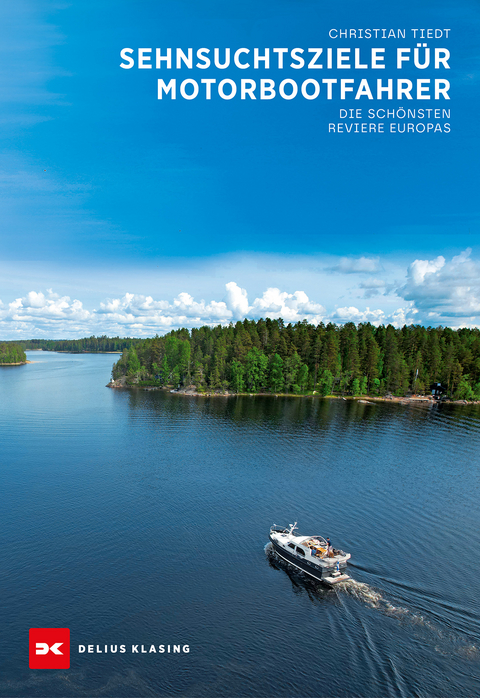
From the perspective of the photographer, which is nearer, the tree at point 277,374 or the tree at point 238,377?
the tree at point 277,374

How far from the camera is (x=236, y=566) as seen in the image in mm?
46906

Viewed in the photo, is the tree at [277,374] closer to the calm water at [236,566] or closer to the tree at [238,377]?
the tree at [238,377]

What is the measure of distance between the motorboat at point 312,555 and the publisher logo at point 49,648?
24.9m

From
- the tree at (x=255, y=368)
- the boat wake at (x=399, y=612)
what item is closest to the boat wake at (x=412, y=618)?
the boat wake at (x=399, y=612)

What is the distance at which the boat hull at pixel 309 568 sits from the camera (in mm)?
43562

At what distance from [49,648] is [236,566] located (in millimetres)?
20476

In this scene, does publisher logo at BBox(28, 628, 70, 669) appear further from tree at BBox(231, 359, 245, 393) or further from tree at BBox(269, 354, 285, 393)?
tree at BBox(269, 354, 285, 393)

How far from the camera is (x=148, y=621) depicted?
123 feet

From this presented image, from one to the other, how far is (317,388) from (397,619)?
164 metres

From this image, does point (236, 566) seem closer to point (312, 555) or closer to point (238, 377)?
point (312, 555)

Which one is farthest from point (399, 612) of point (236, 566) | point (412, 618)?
point (236, 566)

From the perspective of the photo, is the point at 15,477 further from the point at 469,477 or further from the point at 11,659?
the point at 469,477

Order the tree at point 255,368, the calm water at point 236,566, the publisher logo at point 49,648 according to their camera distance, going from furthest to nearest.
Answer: the tree at point 255,368 < the publisher logo at point 49,648 < the calm water at point 236,566

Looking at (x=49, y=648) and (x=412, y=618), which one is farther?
(x=412, y=618)
